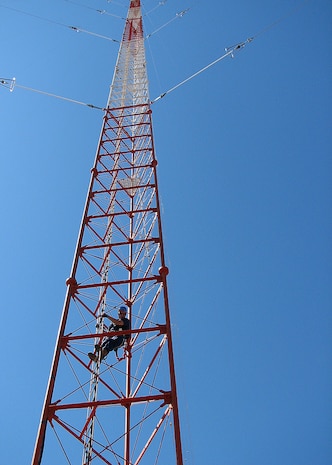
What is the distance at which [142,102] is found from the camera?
2108 cm

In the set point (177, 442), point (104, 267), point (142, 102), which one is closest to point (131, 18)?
point (142, 102)

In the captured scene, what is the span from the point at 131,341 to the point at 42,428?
3.99m

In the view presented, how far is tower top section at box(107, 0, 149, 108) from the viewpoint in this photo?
70.1ft

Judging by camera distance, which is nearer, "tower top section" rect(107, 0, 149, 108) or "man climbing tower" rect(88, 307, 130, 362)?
"man climbing tower" rect(88, 307, 130, 362)

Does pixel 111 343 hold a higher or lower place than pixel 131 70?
lower

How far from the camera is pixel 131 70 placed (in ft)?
77.9

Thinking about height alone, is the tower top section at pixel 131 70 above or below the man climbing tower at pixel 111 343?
above

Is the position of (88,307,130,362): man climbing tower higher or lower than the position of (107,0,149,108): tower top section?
lower

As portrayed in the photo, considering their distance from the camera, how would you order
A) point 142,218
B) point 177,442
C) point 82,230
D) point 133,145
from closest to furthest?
point 177,442 → point 82,230 → point 142,218 → point 133,145

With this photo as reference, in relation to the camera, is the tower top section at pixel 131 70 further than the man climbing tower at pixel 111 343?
Yes

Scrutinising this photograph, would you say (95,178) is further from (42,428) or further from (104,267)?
(42,428)

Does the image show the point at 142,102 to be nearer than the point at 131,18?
Yes

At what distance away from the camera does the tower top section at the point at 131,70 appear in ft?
70.1

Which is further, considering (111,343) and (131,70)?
(131,70)
